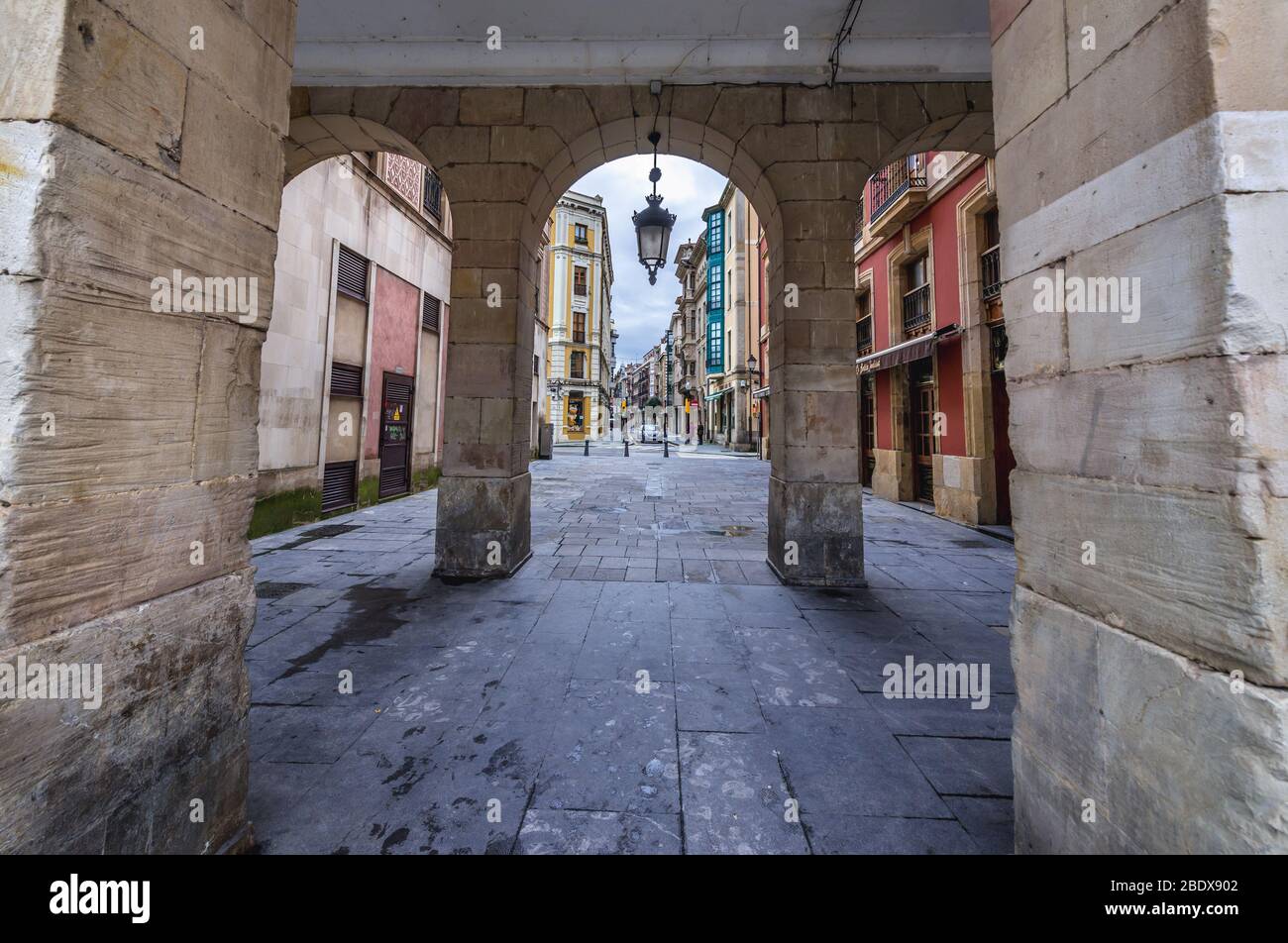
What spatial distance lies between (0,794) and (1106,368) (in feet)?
10.4

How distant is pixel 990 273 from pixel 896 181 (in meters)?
4.11

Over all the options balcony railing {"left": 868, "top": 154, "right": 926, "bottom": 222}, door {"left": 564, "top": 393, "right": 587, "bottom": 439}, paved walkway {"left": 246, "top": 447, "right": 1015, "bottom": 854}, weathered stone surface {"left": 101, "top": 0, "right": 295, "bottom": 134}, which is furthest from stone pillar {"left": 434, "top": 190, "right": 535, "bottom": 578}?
door {"left": 564, "top": 393, "right": 587, "bottom": 439}

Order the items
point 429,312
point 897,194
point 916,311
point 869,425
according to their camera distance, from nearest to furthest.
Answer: point 897,194 < point 916,311 < point 429,312 < point 869,425

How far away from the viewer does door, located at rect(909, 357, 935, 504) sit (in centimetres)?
1081

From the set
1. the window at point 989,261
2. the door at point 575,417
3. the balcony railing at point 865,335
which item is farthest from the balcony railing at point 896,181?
the door at point 575,417

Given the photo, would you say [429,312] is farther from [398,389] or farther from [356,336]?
[356,336]

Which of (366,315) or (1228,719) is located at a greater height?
(366,315)

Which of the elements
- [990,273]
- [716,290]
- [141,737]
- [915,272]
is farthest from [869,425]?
[716,290]

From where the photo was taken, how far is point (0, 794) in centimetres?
112

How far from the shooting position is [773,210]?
566 centimetres
